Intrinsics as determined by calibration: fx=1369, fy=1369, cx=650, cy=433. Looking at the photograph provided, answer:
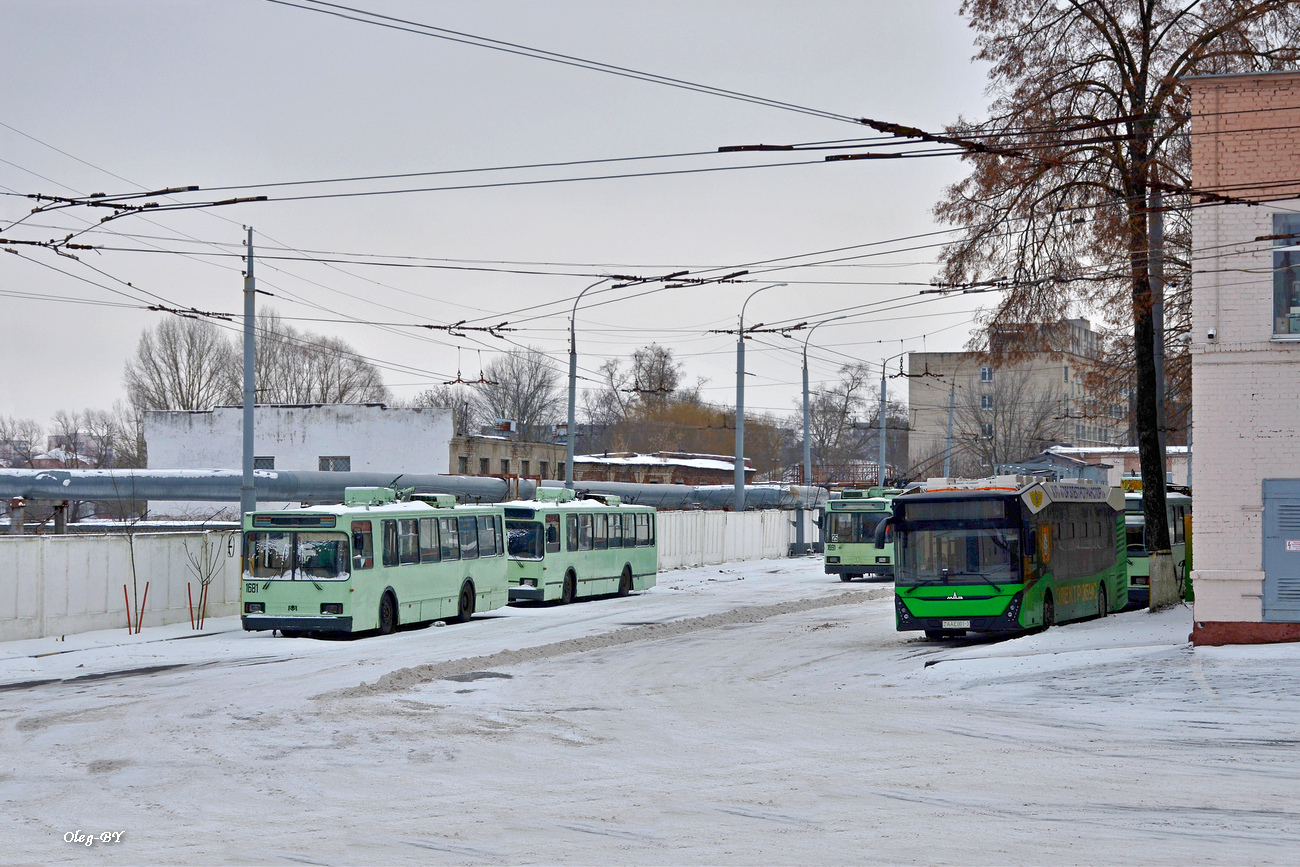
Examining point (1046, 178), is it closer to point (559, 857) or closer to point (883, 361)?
point (559, 857)

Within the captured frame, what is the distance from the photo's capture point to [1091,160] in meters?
23.3

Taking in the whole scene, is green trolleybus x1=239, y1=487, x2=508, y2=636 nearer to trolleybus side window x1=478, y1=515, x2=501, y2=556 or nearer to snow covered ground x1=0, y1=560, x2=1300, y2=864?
snow covered ground x1=0, y1=560, x2=1300, y2=864

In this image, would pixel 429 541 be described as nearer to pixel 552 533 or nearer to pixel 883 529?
pixel 552 533

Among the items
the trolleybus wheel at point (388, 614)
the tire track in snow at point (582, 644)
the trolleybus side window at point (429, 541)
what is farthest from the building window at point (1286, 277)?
the trolleybus wheel at point (388, 614)

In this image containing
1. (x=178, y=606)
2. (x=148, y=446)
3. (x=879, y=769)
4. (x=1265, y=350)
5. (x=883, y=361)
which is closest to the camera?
(x=879, y=769)

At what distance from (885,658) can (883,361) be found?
41.0 meters

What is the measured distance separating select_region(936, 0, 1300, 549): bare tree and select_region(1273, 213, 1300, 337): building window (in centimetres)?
411

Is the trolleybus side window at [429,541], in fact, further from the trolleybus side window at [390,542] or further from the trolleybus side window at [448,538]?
the trolleybus side window at [390,542]

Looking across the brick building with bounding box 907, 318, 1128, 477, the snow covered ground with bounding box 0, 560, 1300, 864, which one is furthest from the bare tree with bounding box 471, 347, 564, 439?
the snow covered ground with bounding box 0, 560, 1300, 864

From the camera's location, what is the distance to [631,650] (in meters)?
21.7

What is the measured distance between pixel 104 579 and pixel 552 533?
1048 cm

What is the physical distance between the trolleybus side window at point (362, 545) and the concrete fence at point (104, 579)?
4691 millimetres

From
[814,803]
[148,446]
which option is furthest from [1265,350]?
[148,446]

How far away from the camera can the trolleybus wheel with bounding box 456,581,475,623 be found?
2728 centimetres
